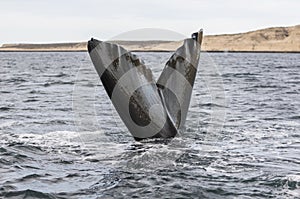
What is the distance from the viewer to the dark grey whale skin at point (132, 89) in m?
8.01

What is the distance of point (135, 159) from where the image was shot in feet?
29.5

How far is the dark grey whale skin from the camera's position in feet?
26.3

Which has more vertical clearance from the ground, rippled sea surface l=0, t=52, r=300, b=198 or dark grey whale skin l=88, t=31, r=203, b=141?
dark grey whale skin l=88, t=31, r=203, b=141

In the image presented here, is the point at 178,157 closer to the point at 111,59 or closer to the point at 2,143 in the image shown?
the point at 111,59

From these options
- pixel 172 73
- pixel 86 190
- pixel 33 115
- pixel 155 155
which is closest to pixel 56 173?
pixel 86 190

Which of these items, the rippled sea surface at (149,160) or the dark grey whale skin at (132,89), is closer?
the rippled sea surface at (149,160)

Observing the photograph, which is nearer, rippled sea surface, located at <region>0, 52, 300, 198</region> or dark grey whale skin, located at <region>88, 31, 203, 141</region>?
rippled sea surface, located at <region>0, 52, 300, 198</region>

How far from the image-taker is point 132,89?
8.33 meters

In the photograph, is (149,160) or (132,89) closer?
(132,89)

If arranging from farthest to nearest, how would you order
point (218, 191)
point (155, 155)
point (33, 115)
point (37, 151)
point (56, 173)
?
point (33, 115)
point (37, 151)
point (155, 155)
point (56, 173)
point (218, 191)

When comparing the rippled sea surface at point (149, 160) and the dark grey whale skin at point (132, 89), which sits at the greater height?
the dark grey whale skin at point (132, 89)

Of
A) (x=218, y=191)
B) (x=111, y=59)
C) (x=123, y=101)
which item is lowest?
(x=218, y=191)

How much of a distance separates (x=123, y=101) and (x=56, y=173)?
1.55m

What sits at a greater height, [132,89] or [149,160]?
[132,89]
